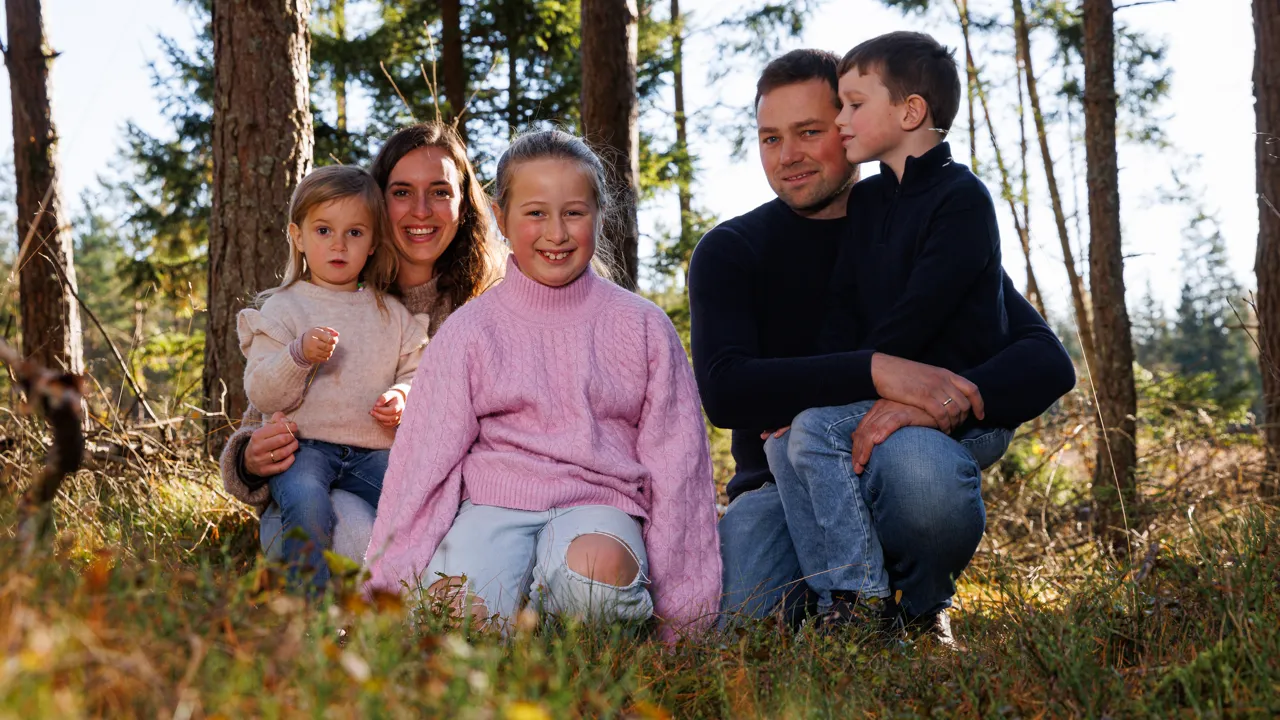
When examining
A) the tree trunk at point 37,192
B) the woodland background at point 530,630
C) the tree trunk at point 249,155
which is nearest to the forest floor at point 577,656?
the woodland background at point 530,630

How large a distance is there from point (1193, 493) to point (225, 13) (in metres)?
6.12

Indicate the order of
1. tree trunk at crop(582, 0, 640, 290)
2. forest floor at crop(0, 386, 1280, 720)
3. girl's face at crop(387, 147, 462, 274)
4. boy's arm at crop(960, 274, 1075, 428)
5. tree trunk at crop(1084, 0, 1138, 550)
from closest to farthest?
forest floor at crop(0, 386, 1280, 720) < boy's arm at crop(960, 274, 1075, 428) < girl's face at crop(387, 147, 462, 274) < tree trunk at crop(582, 0, 640, 290) < tree trunk at crop(1084, 0, 1138, 550)

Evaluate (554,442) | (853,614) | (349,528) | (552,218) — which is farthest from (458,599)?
(552,218)

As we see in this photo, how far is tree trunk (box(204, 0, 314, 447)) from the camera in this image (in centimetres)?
518

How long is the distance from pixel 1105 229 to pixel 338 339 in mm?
6557

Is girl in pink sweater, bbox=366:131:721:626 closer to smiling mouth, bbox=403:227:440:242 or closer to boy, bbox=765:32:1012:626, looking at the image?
boy, bbox=765:32:1012:626

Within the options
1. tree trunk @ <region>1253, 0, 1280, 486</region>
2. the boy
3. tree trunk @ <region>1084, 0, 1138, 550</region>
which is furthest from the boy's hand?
tree trunk @ <region>1084, 0, 1138, 550</region>

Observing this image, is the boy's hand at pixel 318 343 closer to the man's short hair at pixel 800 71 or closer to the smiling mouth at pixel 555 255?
the smiling mouth at pixel 555 255

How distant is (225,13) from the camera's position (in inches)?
204

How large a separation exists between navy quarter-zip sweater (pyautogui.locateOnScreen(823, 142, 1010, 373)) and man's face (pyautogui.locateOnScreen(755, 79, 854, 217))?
0.43ft

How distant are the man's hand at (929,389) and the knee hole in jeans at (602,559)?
37.4 inches

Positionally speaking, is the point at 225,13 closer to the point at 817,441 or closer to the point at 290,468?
the point at 290,468

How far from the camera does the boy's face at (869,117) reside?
3561 millimetres

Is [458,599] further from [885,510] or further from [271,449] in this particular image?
[885,510]
